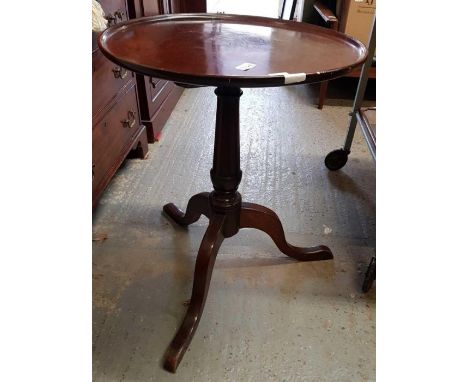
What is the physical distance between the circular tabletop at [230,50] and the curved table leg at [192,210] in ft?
1.66

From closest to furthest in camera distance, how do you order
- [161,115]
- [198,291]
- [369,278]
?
[198,291] < [369,278] < [161,115]

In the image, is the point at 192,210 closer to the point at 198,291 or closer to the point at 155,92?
the point at 198,291

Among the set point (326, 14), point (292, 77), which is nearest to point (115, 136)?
point (292, 77)

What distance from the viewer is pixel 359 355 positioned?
103cm

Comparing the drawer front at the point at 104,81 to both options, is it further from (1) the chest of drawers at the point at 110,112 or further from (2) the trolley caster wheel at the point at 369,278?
(2) the trolley caster wheel at the point at 369,278

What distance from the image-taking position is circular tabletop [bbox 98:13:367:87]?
759mm

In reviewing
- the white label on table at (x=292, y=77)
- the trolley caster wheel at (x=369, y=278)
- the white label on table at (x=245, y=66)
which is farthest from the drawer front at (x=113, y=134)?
the trolley caster wheel at (x=369, y=278)

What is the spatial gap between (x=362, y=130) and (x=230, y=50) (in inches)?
34.4

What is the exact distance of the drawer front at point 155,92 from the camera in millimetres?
1913

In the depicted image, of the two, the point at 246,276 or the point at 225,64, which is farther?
the point at 246,276

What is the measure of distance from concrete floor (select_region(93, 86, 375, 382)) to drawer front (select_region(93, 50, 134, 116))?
40 cm

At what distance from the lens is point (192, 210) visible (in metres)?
1.37

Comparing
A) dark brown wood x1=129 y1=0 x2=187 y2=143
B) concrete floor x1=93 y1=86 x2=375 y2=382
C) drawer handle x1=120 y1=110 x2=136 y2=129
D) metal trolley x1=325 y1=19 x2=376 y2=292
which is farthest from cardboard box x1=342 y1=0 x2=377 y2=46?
drawer handle x1=120 y1=110 x2=136 y2=129

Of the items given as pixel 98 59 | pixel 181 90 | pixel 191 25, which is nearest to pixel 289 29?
pixel 191 25
